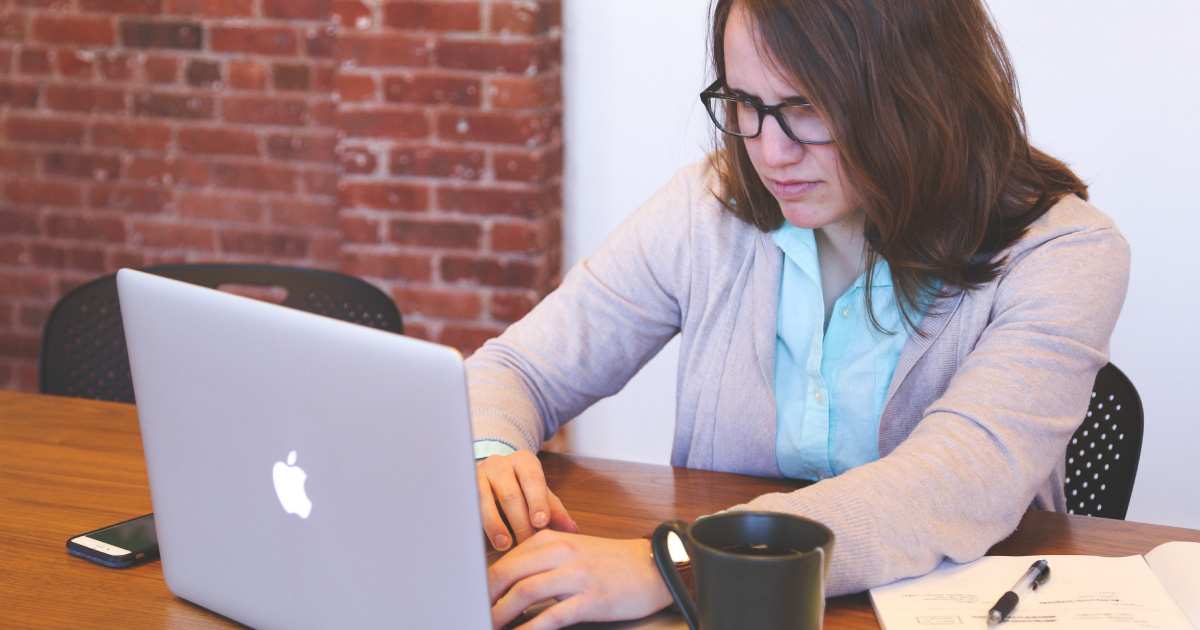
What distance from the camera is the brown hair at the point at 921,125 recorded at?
3.77ft

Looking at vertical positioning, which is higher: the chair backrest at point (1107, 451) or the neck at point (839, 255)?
the neck at point (839, 255)

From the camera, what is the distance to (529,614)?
91 cm

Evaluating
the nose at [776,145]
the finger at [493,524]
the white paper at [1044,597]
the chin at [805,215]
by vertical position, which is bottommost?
the white paper at [1044,597]

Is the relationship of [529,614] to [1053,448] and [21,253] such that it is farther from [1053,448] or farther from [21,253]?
[21,253]

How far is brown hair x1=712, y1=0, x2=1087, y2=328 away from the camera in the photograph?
1.15m

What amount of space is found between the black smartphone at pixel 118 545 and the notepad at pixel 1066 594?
69 cm

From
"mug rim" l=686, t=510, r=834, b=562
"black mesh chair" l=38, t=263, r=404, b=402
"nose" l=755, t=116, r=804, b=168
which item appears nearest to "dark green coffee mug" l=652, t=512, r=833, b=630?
"mug rim" l=686, t=510, r=834, b=562

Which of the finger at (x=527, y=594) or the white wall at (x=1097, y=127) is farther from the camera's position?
the white wall at (x=1097, y=127)

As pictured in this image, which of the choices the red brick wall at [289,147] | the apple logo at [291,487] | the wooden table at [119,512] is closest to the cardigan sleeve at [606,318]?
the wooden table at [119,512]

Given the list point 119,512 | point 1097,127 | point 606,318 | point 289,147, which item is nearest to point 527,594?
point 119,512

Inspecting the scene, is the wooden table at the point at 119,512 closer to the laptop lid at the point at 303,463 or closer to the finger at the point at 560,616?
the laptop lid at the point at 303,463

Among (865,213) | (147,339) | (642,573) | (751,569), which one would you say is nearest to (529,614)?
(642,573)

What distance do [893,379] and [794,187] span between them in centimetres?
27

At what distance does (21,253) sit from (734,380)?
84.4 inches
